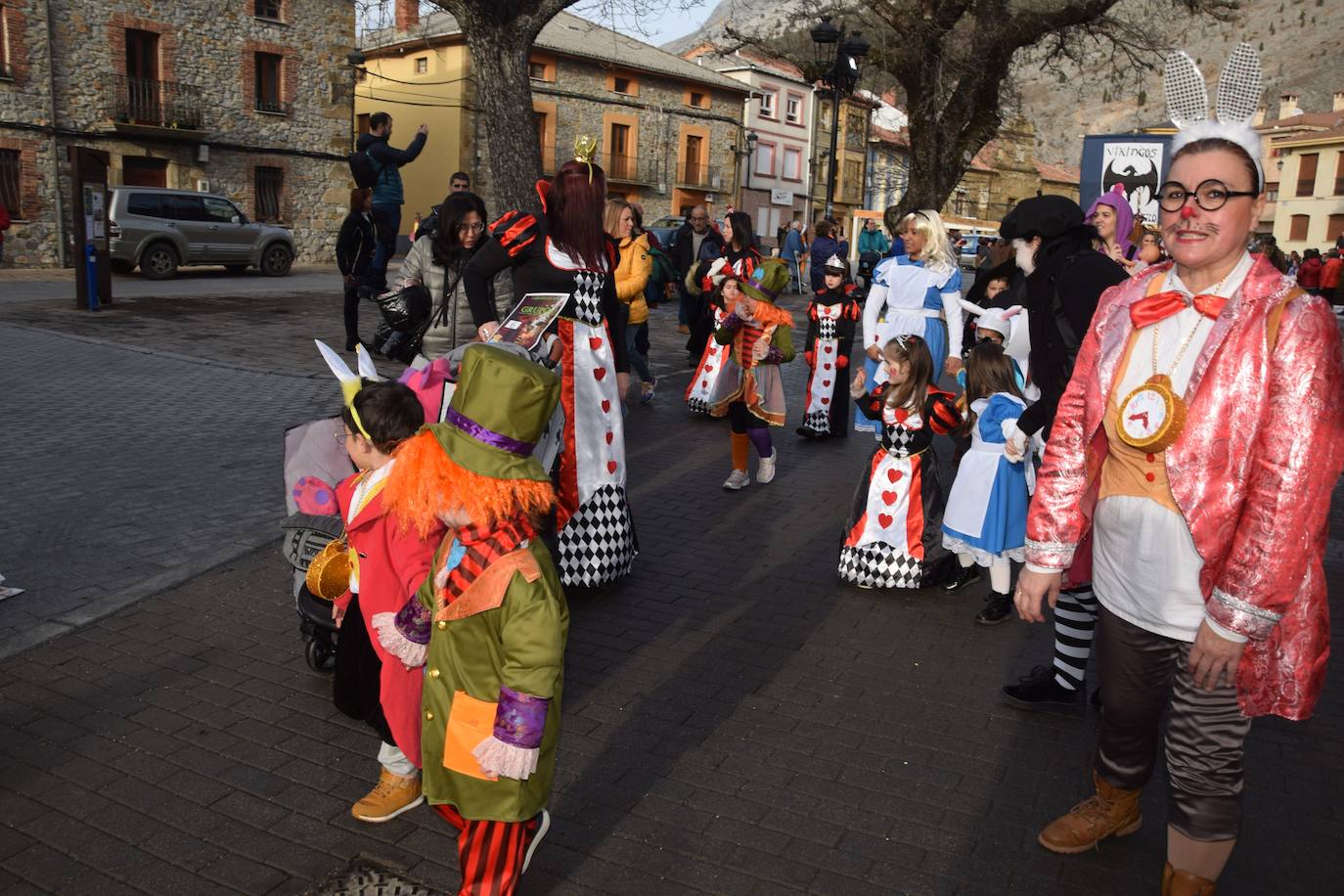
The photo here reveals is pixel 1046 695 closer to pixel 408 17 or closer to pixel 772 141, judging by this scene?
pixel 408 17

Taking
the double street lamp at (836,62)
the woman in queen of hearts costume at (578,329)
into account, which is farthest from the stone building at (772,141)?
the woman in queen of hearts costume at (578,329)

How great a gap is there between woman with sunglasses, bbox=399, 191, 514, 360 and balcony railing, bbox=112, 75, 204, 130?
25429 millimetres

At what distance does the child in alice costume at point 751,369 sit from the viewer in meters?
7.64

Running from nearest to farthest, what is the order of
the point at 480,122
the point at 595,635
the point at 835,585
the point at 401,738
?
→ the point at 401,738
the point at 595,635
the point at 835,585
the point at 480,122

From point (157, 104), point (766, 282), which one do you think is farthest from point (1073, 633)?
point (157, 104)

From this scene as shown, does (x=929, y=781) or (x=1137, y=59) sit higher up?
(x=1137, y=59)

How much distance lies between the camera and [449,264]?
633cm

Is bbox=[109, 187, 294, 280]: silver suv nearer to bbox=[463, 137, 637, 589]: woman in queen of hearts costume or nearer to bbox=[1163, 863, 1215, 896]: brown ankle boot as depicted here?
bbox=[463, 137, 637, 589]: woman in queen of hearts costume

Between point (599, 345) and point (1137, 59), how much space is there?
20.8 metres

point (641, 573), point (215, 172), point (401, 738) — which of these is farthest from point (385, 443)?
point (215, 172)

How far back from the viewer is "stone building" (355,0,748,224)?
39844mm

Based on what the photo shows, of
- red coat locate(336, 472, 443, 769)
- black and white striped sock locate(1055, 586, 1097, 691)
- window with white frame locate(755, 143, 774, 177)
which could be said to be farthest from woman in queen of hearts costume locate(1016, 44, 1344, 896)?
window with white frame locate(755, 143, 774, 177)

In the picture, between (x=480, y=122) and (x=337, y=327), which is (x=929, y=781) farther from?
(x=480, y=122)

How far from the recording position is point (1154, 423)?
8.90 ft
